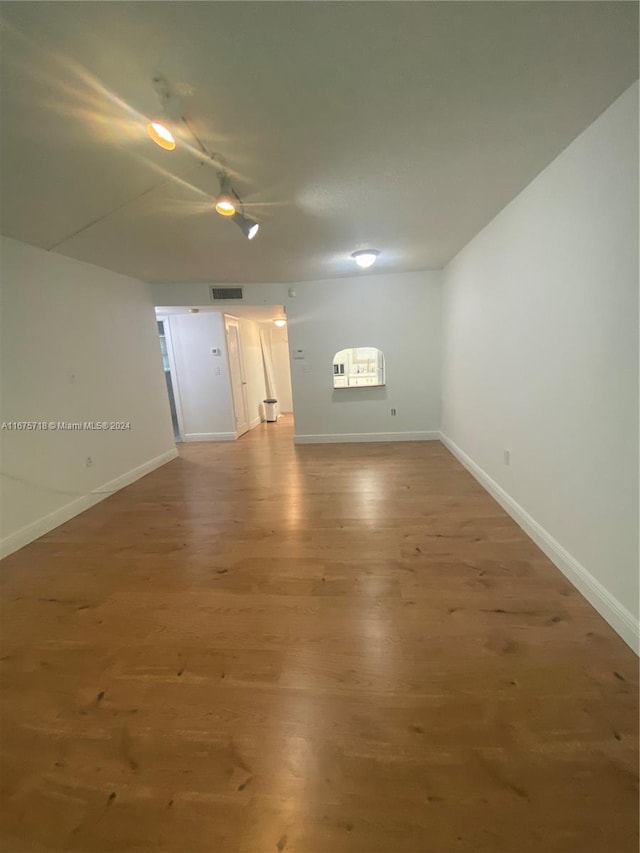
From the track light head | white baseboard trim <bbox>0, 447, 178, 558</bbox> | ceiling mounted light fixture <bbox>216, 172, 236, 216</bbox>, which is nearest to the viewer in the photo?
ceiling mounted light fixture <bbox>216, 172, 236, 216</bbox>

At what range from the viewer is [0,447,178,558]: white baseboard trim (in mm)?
2682

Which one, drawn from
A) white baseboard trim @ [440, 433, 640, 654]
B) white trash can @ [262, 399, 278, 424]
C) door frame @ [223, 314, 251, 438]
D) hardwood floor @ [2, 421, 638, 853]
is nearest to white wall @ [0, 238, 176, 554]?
hardwood floor @ [2, 421, 638, 853]

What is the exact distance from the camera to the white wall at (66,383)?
275 cm

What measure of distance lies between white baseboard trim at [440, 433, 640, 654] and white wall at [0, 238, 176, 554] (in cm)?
411

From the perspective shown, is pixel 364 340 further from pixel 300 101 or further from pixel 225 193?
pixel 300 101

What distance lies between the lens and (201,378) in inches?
231

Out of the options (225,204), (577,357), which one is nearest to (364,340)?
(225,204)

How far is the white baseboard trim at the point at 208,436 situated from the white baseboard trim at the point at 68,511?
142 centimetres

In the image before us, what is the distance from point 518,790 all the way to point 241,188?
3193 mm

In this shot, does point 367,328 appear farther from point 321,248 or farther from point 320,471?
point 320,471

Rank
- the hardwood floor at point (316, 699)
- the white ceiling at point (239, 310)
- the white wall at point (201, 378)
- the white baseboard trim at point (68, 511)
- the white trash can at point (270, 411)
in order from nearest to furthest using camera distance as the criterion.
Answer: the hardwood floor at point (316, 699) → the white baseboard trim at point (68, 511) → the white ceiling at point (239, 310) → the white wall at point (201, 378) → the white trash can at point (270, 411)

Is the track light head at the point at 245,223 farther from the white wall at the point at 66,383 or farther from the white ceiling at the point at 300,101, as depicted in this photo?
the white wall at the point at 66,383

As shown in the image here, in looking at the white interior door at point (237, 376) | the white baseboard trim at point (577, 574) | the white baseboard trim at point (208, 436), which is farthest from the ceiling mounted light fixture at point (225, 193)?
the white baseboard trim at point (208, 436)

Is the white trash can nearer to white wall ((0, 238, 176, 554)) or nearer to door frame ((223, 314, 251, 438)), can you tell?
door frame ((223, 314, 251, 438))
